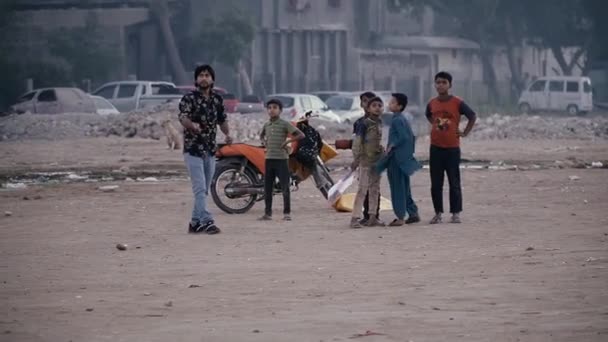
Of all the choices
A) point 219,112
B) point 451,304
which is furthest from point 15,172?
point 451,304

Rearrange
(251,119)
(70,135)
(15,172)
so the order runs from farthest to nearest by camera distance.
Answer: (251,119), (70,135), (15,172)

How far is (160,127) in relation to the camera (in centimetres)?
3503

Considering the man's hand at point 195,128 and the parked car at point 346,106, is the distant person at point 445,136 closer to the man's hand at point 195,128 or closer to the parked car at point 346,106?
the man's hand at point 195,128

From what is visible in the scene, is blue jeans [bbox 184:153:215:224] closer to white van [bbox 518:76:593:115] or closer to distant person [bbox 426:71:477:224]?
distant person [bbox 426:71:477:224]

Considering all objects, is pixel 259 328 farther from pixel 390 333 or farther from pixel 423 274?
pixel 423 274

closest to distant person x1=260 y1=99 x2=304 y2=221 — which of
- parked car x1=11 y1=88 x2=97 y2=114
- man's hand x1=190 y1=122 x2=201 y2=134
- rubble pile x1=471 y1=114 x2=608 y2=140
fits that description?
man's hand x1=190 y1=122 x2=201 y2=134

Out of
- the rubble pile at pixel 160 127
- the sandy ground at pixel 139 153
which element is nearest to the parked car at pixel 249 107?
the rubble pile at pixel 160 127

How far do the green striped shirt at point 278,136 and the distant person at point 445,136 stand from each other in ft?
5.40

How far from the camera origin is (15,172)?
919 inches

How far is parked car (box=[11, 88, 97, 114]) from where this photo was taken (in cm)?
4375

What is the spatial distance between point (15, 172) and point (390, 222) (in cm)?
1059

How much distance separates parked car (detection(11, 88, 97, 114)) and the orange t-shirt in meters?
30.2

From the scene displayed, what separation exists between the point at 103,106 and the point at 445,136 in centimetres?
3095

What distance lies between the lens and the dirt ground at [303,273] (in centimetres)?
804
